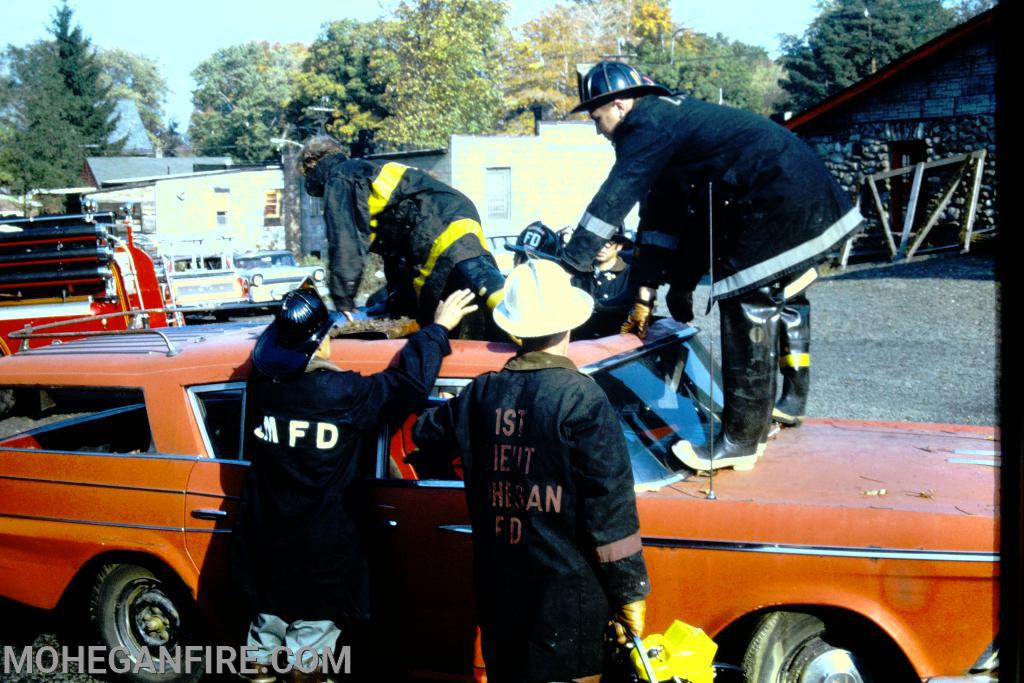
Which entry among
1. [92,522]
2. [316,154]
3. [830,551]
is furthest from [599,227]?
[92,522]

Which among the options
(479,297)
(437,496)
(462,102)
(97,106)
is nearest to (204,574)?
(437,496)

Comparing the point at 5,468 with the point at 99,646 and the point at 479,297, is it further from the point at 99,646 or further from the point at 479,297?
the point at 479,297

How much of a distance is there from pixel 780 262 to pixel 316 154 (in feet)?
8.94

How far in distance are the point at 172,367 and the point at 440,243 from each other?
5.03 feet

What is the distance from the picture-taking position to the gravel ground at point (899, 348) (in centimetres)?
904

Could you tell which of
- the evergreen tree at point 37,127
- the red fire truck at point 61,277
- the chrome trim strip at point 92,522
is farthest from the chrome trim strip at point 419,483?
the evergreen tree at point 37,127

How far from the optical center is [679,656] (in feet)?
9.40

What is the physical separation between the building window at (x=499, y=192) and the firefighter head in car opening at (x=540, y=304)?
28023 millimetres

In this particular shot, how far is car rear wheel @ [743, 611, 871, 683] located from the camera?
129 inches

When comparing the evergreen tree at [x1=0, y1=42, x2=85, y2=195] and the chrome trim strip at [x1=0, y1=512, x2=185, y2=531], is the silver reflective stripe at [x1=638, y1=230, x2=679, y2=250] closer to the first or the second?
the chrome trim strip at [x1=0, y1=512, x2=185, y2=531]

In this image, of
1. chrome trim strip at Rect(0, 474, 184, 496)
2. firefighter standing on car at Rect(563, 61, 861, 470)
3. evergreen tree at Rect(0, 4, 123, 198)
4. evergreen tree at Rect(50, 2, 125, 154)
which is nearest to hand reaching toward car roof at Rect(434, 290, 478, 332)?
firefighter standing on car at Rect(563, 61, 861, 470)

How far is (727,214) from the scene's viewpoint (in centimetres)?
399

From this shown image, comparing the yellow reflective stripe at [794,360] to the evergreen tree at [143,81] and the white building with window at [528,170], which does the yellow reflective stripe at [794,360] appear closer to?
the white building with window at [528,170]

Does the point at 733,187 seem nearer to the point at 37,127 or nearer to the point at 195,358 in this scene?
the point at 195,358
